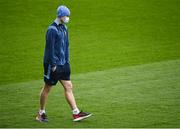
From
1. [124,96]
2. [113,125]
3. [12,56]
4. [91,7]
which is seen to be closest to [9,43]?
[12,56]

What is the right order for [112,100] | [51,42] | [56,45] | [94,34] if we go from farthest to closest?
1. [94,34]
2. [112,100]
3. [56,45]
4. [51,42]

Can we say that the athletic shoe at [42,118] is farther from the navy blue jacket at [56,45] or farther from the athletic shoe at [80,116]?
the navy blue jacket at [56,45]

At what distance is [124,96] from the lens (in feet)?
40.8

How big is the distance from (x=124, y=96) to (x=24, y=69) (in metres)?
4.67

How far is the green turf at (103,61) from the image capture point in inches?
436

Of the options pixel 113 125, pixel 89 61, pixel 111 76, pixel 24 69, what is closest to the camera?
pixel 113 125

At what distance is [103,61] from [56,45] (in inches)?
275

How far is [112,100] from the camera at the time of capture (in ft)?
39.7

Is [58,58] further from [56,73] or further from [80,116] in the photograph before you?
[80,116]

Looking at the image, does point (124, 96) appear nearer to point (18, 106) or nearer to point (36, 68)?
point (18, 106)

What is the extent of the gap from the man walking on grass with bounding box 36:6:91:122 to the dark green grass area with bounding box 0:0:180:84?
431cm

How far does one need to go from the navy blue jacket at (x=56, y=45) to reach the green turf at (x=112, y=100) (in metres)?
1.18

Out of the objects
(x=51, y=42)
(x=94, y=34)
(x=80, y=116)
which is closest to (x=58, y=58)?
(x=51, y=42)

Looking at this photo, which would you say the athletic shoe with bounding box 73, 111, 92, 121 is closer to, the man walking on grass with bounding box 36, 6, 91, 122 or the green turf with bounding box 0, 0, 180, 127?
the man walking on grass with bounding box 36, 6, 91, 122
